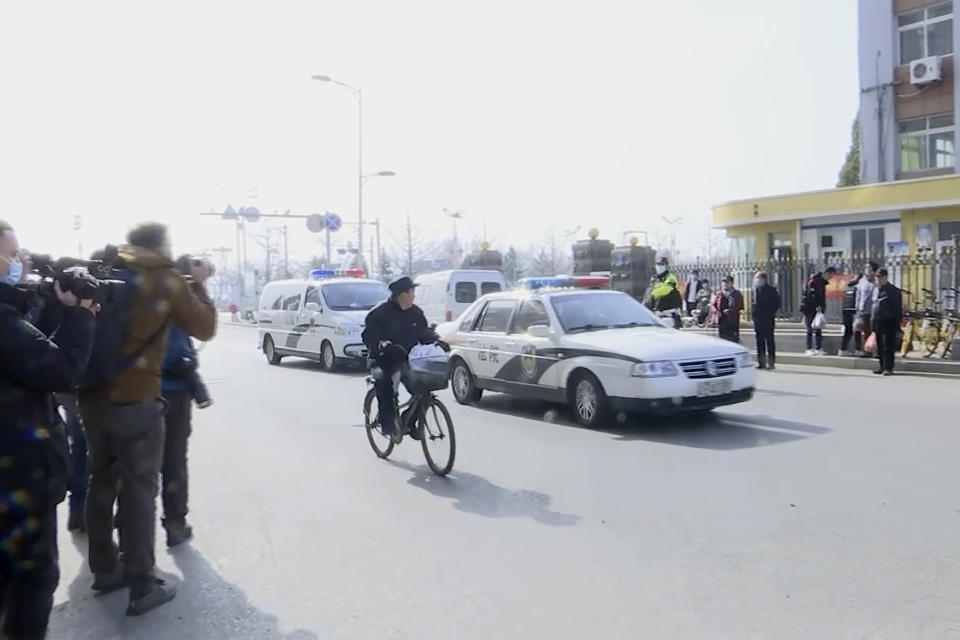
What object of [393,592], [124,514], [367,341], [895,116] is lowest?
[393,592]

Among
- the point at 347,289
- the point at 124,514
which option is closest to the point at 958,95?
the point at 347,289

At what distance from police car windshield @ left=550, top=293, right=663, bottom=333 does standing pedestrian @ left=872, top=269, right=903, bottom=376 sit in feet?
18.0

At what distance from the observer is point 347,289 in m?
17.9

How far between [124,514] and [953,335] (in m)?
15.0

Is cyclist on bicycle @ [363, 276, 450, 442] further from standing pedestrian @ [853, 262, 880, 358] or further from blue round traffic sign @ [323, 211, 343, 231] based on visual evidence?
blue round traffic sign @ [323, 211, 343, 231]

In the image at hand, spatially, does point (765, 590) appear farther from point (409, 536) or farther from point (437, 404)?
point (437, 404)

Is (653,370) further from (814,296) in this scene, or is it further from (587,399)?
(814,296)

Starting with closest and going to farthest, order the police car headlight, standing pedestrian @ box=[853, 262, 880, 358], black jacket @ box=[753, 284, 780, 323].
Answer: the police car headlight, black jacket @ box=[753, 284, 780, 323], standing pedestrian @ box=[853, 262, 880, 358]

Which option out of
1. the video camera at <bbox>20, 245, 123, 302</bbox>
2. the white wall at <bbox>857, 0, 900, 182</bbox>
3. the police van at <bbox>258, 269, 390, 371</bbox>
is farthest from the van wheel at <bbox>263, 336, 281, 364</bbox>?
the white wall at <bbox>857, 0, 900, 182</bbox>

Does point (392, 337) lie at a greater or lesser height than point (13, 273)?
lesser

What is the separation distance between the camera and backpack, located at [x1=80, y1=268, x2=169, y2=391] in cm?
435

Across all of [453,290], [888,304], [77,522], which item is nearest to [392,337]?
[77,522]

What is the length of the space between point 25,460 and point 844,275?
21.1 meters

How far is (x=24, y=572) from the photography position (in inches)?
129
